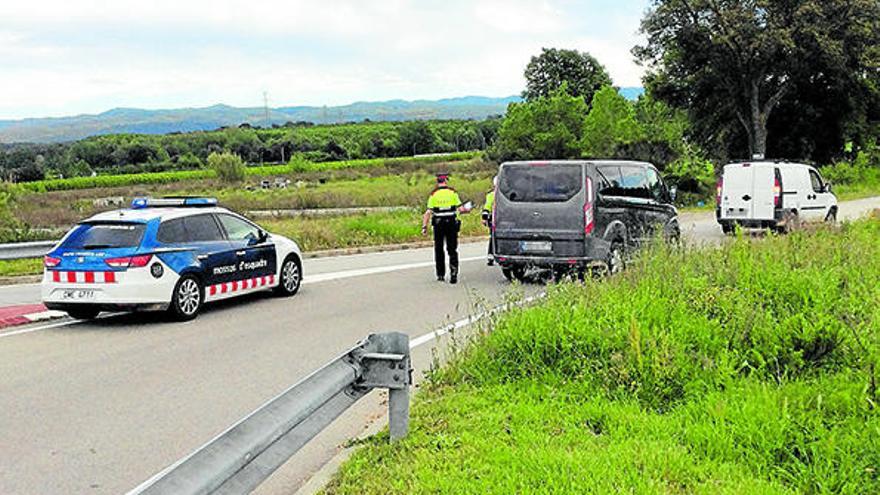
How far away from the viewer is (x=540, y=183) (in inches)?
573

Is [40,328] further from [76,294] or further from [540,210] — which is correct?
[540,210]

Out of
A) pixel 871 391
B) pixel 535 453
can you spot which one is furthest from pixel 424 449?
pixel 871 391

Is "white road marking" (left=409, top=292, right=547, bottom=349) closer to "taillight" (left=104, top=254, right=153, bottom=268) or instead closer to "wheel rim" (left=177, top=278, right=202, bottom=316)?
"wheel rim" (left=177, top=278, right=202, bottom=316)

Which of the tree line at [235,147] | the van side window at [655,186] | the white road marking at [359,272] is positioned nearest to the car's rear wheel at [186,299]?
the white road marking at [359,272]

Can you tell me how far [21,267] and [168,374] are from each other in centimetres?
1214

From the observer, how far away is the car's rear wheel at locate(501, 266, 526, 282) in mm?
15664

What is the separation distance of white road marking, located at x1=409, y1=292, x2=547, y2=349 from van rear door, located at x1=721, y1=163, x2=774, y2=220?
14896mm

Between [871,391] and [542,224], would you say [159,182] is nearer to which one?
[542,224]

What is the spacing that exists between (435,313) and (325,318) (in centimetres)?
155

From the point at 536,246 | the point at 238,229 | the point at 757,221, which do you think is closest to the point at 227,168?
the point at 757,221

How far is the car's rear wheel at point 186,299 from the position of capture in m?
11.6

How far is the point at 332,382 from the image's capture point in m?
4.97

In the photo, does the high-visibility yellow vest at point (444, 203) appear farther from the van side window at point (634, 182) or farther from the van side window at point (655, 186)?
the van side window at point (655, 186)

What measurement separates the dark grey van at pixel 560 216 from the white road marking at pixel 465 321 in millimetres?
3384
